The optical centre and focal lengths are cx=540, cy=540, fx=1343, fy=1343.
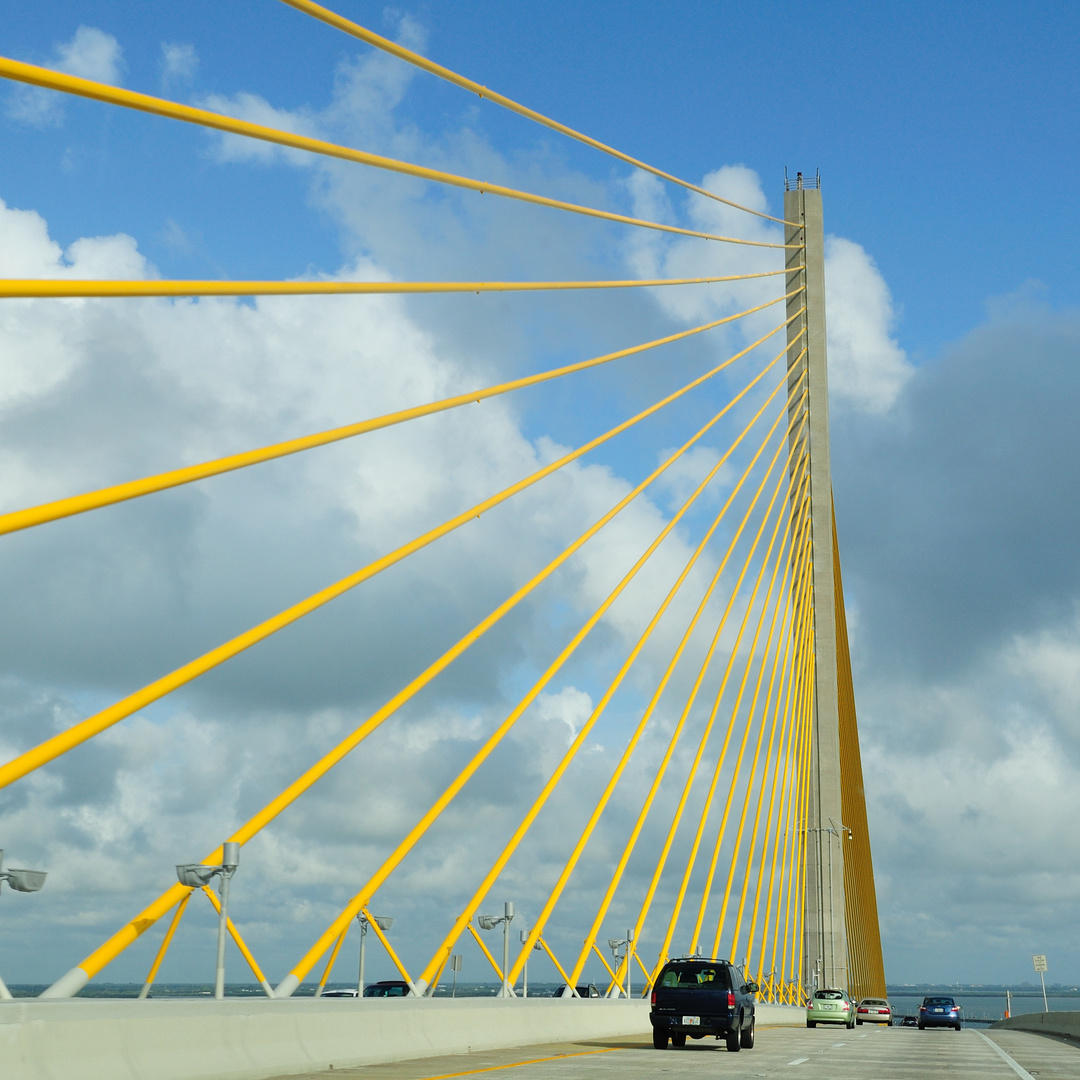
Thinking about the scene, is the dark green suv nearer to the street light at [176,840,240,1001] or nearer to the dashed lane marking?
the dashed lane marking

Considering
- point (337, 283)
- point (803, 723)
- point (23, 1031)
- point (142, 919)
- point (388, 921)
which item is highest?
point (803, 723)

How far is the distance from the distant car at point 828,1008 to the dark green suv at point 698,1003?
1575cm

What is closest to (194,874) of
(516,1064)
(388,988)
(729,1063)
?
(516,1064)

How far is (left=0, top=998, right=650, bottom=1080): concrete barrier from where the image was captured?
31.3ft

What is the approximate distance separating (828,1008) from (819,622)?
35.5 feet

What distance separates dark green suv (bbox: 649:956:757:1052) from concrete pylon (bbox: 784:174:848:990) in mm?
16968

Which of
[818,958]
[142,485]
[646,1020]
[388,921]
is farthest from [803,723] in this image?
[142,485]

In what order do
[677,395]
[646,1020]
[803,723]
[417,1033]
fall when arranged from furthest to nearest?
[803,723]
[646,1020]
[677,395]
[417,1033]

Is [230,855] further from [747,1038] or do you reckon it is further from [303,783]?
[747,1038]

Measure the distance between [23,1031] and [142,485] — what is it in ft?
13.1

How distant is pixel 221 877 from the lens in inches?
506

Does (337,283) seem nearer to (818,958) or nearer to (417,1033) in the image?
(417,1033)

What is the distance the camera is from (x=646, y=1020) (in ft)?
84.0

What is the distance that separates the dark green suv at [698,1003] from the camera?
21422mm
